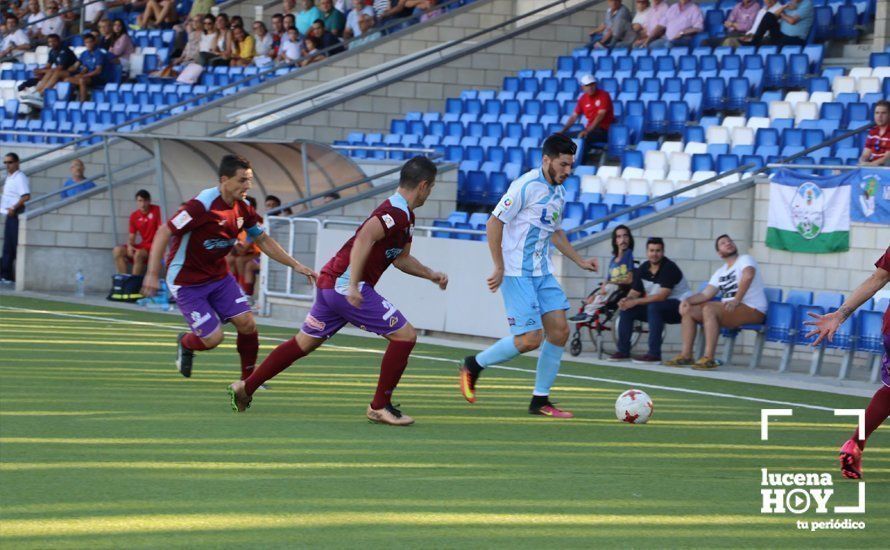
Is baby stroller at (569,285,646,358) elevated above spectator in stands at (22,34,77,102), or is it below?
below

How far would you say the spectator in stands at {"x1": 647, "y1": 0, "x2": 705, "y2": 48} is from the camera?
2378 centimetres

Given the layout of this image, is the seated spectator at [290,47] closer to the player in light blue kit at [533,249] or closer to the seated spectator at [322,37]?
the seated spectator at [322,37]

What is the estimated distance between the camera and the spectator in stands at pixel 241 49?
29359mm

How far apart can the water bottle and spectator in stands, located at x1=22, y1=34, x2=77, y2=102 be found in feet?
31.4

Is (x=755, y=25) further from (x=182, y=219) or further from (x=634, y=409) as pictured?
(x=182, y=219)

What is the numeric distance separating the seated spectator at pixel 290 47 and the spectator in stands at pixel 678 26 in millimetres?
7344

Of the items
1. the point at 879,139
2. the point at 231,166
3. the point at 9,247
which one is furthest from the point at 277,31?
the point at 231,166

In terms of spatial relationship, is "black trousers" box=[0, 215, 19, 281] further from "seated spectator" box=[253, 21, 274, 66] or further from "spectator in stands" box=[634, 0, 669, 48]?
"spectator in stands" box=[634, 0, 669, 48]

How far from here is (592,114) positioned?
21.8m

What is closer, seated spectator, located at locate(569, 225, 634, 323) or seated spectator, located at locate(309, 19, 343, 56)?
seated spectator, located at locate(569, 225, 634, 323)

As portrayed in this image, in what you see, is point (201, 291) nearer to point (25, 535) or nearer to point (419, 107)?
point (25, 535)

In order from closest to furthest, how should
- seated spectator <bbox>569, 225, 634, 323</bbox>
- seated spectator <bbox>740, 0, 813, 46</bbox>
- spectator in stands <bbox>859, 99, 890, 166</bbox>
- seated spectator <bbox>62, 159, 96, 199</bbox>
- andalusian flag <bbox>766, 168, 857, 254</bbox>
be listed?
1. seated spectator <bbox>569, 225, 634, 323</bbox>
2. andalusian flag <bbox>766, 168, 857, 254</bbox>
3. spectator in stands <bbox>859, 99, 890, 166</bbox>
4. seated spectator <bbox>740, 0, 813, 46</bbox>
5. seated spectator <bbox>62, 159, 96, 199</bbox>

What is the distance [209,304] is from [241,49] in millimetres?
19024

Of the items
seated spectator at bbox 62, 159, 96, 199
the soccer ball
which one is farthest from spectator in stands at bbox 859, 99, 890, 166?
seated spectator at bbox 62, 159, 96, 199
